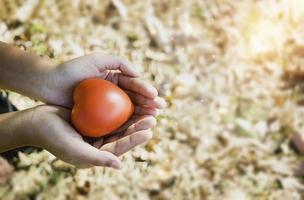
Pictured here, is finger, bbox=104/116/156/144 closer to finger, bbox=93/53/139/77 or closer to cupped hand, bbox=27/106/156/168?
cupped hand, bbox=27/106/156/168

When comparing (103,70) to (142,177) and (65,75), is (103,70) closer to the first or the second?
(65,75)

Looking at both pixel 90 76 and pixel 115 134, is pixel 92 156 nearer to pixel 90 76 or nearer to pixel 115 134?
pixel 115 134


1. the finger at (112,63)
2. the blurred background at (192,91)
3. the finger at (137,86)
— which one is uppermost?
the finger at (112,63)

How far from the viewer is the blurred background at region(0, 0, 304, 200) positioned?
303cm

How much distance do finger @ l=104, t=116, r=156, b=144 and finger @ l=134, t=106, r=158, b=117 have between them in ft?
0.19

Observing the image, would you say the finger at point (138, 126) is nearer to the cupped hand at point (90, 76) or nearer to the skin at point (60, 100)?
the skin at point (60, 100)

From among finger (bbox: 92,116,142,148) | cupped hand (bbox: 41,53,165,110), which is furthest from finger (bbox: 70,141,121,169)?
cupped hand (bbox: 41,53,165,110)

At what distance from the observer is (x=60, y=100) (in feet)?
8.13

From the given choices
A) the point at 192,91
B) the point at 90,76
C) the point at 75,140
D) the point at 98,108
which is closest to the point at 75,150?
the point at 75,140

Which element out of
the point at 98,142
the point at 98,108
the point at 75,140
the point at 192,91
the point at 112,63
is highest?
the point at 112,63

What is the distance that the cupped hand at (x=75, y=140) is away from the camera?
213 centimetres

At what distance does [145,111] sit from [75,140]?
444 mm

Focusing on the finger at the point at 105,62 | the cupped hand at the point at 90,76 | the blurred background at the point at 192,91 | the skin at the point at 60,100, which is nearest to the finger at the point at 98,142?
the skin at the point at 60,100

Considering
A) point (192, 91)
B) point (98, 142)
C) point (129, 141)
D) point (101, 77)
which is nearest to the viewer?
point (129, 141)
